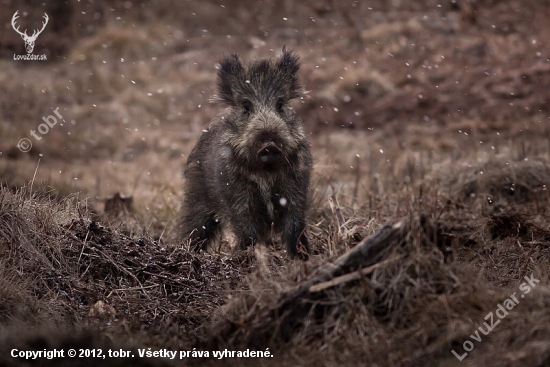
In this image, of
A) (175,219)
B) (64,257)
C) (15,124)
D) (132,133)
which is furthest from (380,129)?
(64,257)

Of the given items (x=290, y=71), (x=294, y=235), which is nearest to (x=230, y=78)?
(x=290, y=71)

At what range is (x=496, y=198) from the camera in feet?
28.4

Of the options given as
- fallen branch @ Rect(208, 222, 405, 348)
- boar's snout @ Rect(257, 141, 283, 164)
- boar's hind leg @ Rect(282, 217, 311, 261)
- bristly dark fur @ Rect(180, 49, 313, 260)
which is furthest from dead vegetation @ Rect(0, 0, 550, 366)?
boar's snout @ Rect(257, 141, 283, 164)

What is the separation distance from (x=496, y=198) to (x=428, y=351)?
5.20 m

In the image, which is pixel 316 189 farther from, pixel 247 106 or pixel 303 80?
pixel 303 80

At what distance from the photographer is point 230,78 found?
6914 mm

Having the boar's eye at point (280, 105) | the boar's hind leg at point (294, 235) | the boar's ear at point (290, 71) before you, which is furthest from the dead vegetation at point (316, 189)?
the boar's ear at point (290, 71)

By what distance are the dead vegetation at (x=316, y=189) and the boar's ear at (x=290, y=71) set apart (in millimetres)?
1115

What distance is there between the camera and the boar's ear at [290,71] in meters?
6.84

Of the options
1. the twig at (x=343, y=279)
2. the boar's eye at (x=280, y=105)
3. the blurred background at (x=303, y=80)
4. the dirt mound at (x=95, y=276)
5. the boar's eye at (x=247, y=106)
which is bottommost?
the blurred background at (x=303, y=80)

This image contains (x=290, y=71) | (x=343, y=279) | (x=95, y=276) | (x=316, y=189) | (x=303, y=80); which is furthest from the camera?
(x=303, y=80)

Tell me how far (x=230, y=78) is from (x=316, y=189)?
247 cm

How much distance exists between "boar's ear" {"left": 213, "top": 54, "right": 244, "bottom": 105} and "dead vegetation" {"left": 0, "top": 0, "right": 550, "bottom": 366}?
4.67 feet

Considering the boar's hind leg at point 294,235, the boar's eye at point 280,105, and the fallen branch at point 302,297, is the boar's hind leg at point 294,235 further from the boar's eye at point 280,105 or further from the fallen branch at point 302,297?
the fallen branch at point 302,297
